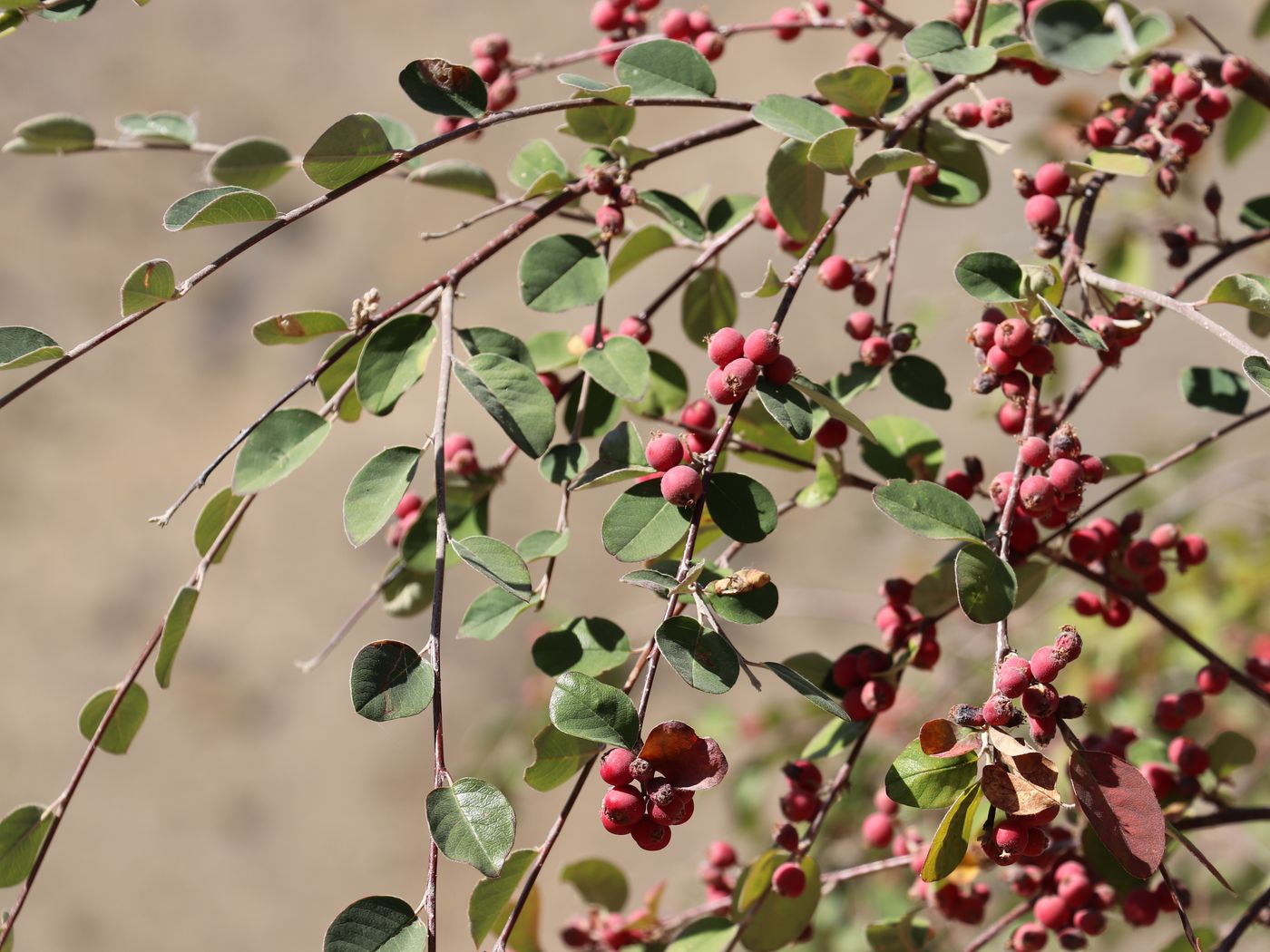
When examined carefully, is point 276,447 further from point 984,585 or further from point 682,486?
point 984,585

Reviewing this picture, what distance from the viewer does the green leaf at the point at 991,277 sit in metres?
0.61

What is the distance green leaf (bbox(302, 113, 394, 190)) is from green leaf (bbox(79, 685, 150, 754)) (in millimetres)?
375

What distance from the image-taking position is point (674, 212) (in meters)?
0.76

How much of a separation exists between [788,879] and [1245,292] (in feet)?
1.47

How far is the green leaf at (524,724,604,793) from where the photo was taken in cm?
61

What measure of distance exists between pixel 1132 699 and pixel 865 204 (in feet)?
7.33

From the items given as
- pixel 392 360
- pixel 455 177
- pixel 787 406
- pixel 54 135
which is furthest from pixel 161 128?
pixel 787 406

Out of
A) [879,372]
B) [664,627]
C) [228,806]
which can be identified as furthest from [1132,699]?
[228,806]

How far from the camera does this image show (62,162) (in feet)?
14.9

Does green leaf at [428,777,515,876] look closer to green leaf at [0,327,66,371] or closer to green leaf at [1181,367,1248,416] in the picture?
green leaf at [0,327,66,371]

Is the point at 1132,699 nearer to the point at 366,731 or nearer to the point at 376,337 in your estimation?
the point at 376,337

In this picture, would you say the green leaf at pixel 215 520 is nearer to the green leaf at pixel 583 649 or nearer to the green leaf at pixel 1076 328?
the green leaf at pixel 583 649

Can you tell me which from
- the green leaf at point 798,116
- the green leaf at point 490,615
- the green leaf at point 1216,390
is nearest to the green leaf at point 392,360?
the green leaf at point 490,615

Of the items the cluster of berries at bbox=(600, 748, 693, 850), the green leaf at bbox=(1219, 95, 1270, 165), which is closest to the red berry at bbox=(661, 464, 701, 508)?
the cluster of berries at bbox=(600, 748, 693, 850)
